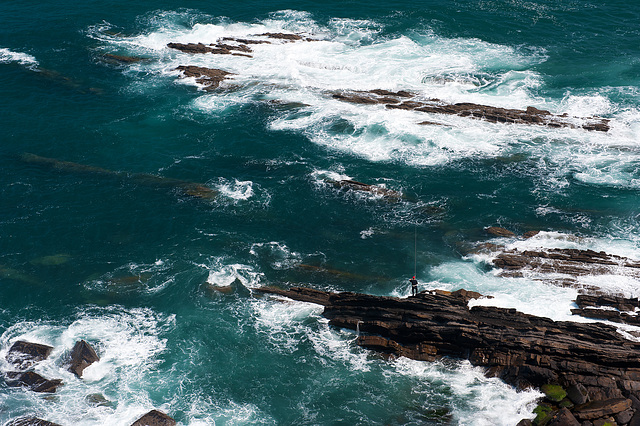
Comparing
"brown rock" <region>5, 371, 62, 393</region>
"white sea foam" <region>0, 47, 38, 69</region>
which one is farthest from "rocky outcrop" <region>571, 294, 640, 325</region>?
"white sea foam" <region>0, 47, 38, 69</region>

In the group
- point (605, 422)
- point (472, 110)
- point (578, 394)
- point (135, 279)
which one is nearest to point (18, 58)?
point (135, 279)

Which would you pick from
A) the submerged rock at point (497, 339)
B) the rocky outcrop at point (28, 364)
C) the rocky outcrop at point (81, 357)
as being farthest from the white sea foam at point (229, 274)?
the rocky outcrop at point (28, 364)

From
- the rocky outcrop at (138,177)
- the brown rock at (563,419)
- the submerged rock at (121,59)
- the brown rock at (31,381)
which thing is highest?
the submerged rock at (121,59)

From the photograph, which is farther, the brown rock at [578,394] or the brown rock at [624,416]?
the brown rock at [578,394]

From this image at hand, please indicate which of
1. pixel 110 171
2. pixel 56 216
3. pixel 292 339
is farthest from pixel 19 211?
pixel 292 339

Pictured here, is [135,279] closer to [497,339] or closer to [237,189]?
[237,189]

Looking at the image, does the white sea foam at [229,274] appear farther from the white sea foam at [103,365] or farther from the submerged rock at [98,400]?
the submerged rock at [98,400]

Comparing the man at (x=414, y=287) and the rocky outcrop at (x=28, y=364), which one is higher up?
the man at (x=414, y=287)
